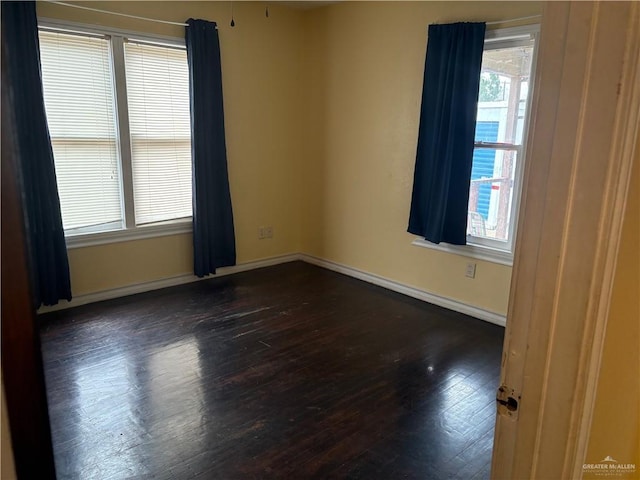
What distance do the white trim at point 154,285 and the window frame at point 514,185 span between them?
6.01ft

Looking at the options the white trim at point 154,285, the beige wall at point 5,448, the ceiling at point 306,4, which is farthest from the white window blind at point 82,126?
the beige wall at point 5,448

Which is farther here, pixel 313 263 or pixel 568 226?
pixel 313 263

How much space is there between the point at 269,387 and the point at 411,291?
75.0 inches

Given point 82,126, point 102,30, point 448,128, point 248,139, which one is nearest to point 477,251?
point 448,128

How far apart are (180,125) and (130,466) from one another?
116 inches

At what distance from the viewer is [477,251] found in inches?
141

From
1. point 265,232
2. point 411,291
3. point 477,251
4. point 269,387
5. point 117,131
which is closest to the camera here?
point 269,387

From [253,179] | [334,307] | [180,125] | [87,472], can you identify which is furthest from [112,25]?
[87,472]

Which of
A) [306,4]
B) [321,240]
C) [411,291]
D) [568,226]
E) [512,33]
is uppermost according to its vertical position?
[306,4]

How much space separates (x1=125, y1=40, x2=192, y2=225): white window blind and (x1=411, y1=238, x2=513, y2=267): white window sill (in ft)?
7.44

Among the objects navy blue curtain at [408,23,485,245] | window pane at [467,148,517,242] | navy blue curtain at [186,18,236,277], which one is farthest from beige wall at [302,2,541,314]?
navy blue curtain at [186,18,236,277]

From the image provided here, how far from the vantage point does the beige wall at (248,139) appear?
381 centimetres

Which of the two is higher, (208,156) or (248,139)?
(248,139)

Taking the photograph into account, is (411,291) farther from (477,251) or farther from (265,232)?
(265,232)
